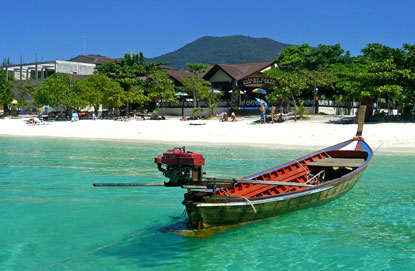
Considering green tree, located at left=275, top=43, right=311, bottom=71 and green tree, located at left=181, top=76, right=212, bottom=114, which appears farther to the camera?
green tree, located at left=275, top=43, right=311, bottom=71

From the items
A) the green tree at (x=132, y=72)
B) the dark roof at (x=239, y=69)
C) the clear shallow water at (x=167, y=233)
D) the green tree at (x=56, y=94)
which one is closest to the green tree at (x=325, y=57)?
the dark roof at (x=239, y=69)

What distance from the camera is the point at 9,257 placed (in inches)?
326

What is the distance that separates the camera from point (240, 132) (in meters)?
31.5

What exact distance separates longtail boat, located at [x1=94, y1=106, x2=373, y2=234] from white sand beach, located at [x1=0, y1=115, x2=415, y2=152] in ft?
44.5

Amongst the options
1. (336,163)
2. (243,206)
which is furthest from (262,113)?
(243,206)

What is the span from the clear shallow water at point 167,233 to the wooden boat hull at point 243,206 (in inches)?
13.7

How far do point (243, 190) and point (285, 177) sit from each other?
227cm

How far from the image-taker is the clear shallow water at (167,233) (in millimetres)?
8125

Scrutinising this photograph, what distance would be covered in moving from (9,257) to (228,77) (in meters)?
40.0

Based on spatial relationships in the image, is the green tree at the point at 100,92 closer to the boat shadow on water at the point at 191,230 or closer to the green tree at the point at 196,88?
the green tree at the point at 196,88

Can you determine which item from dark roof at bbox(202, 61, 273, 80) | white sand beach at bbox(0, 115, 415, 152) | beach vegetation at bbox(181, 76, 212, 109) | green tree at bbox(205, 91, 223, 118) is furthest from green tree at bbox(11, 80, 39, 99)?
green tree at bbox(205, 91, 223, 118)

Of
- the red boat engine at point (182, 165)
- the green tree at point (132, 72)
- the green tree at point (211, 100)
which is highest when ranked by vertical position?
the green tree at point (132, 72)

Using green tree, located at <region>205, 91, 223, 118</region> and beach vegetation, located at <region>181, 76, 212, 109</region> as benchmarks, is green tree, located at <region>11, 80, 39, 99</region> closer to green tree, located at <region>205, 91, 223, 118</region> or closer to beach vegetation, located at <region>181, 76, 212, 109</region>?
beach vegetation, located at <region>181, 76, 212, 109</region>

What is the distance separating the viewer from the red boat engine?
779 cm
